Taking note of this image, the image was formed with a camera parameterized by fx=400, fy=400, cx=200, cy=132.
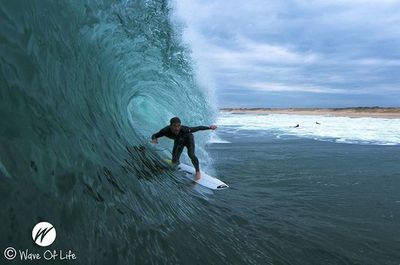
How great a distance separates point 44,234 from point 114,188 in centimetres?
160

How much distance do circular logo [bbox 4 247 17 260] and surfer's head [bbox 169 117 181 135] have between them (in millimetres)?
5421

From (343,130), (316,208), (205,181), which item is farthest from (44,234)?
(343,130)

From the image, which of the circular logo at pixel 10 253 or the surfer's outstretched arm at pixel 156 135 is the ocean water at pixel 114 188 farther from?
the surfer's outstretched arm at pixel 156 135

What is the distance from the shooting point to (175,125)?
322 inches

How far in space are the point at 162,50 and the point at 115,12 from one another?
11.1 ft

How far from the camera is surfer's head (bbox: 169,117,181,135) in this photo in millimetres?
8117

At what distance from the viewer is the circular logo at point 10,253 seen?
279 cm

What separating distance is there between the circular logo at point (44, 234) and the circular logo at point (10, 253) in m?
0.23

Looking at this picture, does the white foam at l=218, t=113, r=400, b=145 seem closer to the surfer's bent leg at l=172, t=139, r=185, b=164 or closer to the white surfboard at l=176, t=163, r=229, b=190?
Result: the white surfboard at l=176, t=163, r=229, b=190

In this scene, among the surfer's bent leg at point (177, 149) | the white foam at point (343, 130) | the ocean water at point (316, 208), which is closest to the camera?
the ocean water at point (316, 208)

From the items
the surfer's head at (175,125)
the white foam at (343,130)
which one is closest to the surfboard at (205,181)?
the surfer's head at (175,125)

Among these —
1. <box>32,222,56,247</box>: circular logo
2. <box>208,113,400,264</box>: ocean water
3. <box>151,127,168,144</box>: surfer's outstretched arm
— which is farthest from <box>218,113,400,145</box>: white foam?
<box>32,222,56,247</box>: circular logo

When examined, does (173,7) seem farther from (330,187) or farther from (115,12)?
(330,187)

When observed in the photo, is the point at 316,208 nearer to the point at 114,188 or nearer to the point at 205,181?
the point at 205,181
